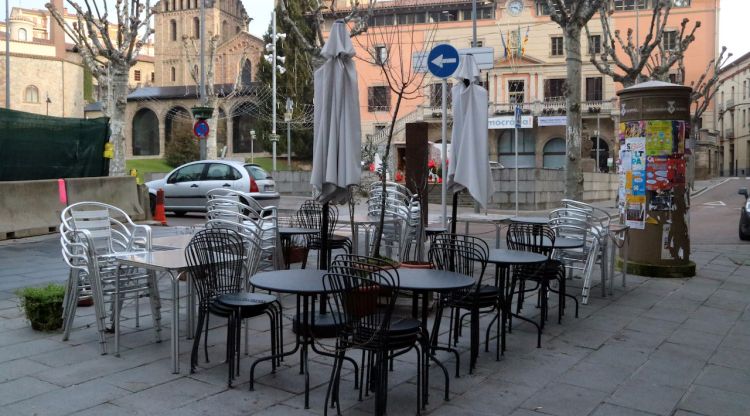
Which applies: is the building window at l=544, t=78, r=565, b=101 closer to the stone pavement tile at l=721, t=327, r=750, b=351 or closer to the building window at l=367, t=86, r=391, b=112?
the building window at l=367, t=86, r=391, b=112

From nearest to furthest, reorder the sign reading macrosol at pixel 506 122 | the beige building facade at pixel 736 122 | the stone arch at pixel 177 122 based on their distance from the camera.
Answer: the sign reading macrosol at pixel 506 122, the stone arch at pixel 177 122, the beige building facade at pixel 736 122

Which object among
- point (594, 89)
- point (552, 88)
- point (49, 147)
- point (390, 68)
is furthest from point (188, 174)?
point (594, 89)

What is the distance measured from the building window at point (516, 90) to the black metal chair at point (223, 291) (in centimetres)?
4704

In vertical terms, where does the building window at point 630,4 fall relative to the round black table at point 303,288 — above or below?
above

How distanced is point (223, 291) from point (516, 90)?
47622 mm

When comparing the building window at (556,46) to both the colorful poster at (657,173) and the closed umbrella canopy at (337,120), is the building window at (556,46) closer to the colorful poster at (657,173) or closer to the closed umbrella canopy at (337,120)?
the colorful poster at (657,173)

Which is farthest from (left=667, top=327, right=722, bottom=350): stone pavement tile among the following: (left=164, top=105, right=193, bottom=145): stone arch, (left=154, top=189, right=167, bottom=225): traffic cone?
(left=164, top=105, right=193, bottom=145): stone arch

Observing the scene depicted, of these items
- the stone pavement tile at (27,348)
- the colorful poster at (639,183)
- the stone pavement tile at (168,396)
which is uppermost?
the colorful poster at (639,183)

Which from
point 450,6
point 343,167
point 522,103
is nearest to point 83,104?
point 450,6

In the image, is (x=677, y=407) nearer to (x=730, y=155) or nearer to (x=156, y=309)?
(x=156, y=309)

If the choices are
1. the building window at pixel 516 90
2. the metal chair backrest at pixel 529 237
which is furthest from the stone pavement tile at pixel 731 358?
the building window at pixel 516 90

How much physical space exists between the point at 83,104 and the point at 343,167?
74781mm

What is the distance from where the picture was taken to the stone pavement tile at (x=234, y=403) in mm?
4059

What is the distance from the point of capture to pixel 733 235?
622 inches
